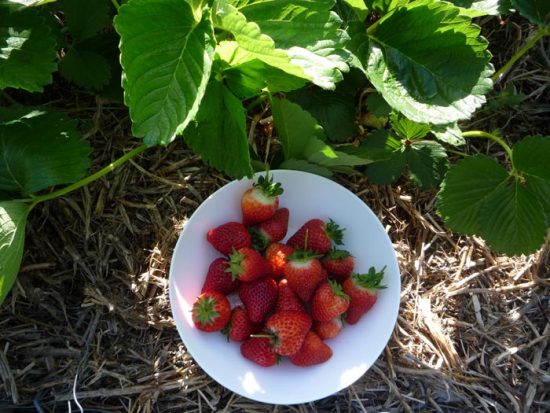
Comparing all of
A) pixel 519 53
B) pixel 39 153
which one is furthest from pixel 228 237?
pixel 519 53

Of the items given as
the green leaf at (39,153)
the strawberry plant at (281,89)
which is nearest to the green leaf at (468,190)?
the strawberry plant at (281,89)

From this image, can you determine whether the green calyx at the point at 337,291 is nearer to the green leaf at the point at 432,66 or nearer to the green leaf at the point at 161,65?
the green leaf at the point at 432,66

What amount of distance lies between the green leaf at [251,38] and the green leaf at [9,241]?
57 centimetres

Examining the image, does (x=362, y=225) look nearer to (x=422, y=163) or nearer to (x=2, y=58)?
(x=422, y=163)

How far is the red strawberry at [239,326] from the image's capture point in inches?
49.5

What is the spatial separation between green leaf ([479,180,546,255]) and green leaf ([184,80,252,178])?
55 centimetres

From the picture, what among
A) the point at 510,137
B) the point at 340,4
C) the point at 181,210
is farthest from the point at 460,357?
the point at 340,4

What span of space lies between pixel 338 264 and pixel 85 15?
0.75 m

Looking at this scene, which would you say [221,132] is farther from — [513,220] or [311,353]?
[513,220]

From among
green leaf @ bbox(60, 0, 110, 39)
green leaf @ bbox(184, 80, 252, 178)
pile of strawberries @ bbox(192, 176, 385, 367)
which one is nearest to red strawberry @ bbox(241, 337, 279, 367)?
pile of strawberries @ bbox(192, 176, 385, 367)

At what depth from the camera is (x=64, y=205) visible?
1.38m

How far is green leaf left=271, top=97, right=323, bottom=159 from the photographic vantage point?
48.8 inches

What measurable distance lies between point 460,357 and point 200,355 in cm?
60

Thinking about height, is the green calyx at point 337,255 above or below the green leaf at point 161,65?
below
